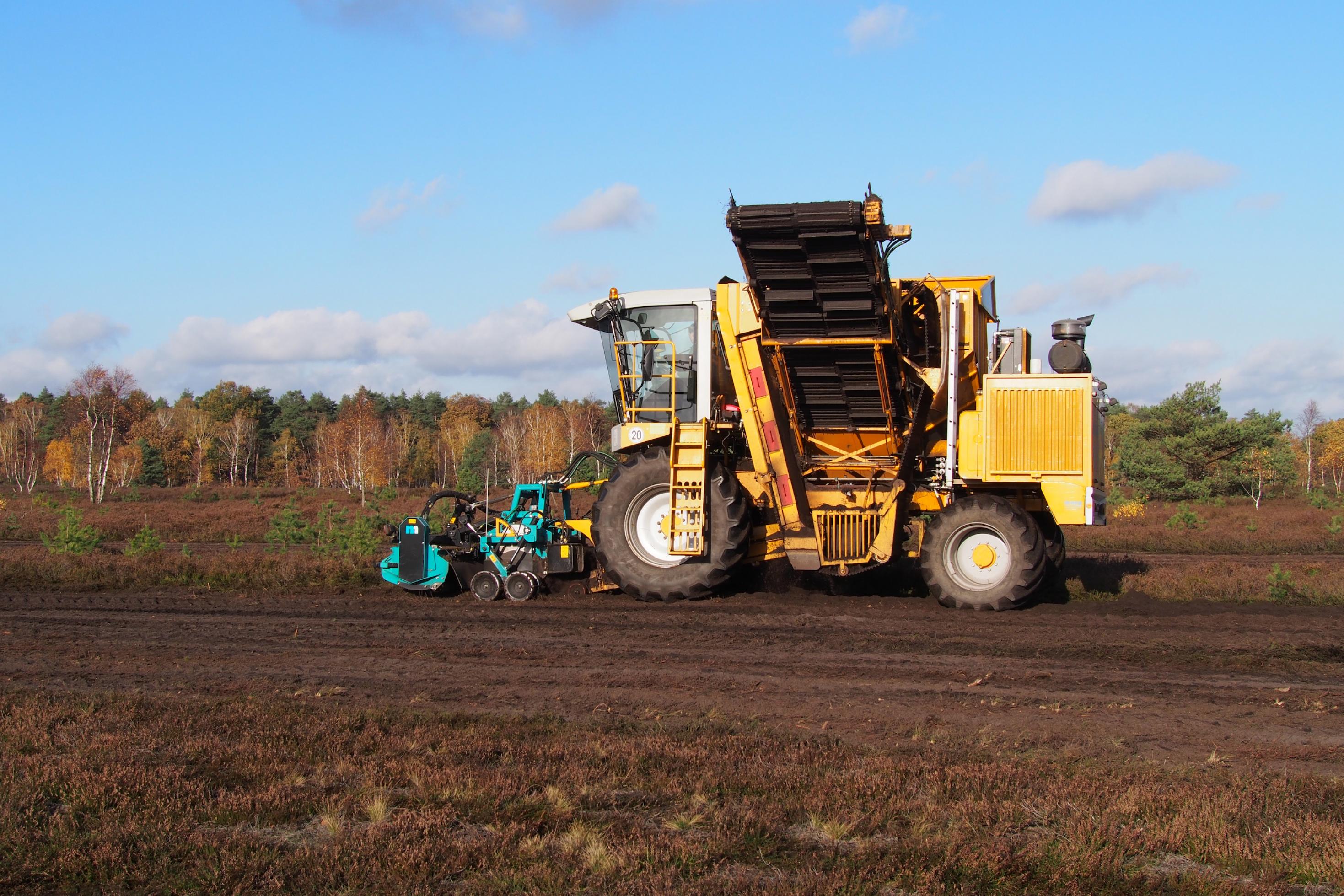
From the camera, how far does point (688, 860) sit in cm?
446

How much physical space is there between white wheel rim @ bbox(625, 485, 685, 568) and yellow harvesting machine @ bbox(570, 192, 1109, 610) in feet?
0.08

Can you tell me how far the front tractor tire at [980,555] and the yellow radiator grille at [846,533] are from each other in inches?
28.9

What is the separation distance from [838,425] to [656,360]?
255 centimetres

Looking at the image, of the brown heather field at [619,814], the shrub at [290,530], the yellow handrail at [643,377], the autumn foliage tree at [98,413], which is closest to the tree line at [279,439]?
the autumn foliage tree at [98,413]

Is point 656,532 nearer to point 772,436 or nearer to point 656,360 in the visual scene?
point 772,436

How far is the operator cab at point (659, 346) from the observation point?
44.8 ft

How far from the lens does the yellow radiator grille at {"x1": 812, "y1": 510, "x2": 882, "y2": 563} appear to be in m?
12.8

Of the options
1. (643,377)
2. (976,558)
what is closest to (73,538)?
(643,377)

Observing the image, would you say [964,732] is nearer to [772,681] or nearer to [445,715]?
[772,681]

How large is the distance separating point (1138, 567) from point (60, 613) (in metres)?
14.3

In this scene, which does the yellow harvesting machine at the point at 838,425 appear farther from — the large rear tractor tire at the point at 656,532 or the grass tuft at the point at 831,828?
the grass tuft at the point at 831,828

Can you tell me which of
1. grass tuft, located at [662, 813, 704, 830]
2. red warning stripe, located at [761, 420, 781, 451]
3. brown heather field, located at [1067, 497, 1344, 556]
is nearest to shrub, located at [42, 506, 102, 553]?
red warning stripe, located at [761, 420, 781, 451]

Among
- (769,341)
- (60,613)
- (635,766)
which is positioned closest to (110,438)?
(60,613)

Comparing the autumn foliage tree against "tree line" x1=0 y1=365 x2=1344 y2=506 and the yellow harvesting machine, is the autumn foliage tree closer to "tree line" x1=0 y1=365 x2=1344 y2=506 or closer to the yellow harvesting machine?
"tree line" x1=0 y1=365 x2=1344 y2=506
